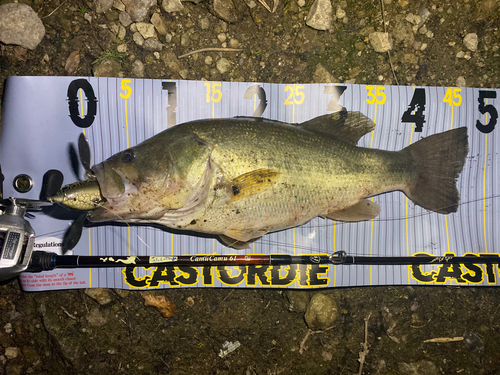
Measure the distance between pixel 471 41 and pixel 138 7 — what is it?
352 cm

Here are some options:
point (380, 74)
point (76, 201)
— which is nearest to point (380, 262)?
point (380, 74)

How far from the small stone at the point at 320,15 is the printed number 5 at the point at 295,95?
0.68 metres

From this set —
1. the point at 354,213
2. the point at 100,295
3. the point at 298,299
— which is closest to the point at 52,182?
the point at 100,295

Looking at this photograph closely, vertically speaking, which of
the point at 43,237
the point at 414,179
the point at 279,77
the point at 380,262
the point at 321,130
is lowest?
the point at 380,262

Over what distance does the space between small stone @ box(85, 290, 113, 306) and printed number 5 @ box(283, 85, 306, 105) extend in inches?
109

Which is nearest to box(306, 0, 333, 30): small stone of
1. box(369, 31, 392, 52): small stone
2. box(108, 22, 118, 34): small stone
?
box(369, 31, 392, 52): small stone

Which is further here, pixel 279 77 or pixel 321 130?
pixel 279 77

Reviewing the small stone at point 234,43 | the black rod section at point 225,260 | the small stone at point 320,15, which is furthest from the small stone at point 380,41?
the black rod section at point 225,260

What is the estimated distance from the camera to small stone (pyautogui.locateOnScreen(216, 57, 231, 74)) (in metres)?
3.16

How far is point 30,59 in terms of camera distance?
3.08 m

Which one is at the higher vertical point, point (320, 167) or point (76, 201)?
point (320, 167)

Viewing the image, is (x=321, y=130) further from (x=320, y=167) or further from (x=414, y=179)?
(x=414, y=179)

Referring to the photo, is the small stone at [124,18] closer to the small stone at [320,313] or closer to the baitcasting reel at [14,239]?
the baitcasting reel at [14,239]

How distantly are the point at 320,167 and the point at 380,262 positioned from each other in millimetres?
1209
